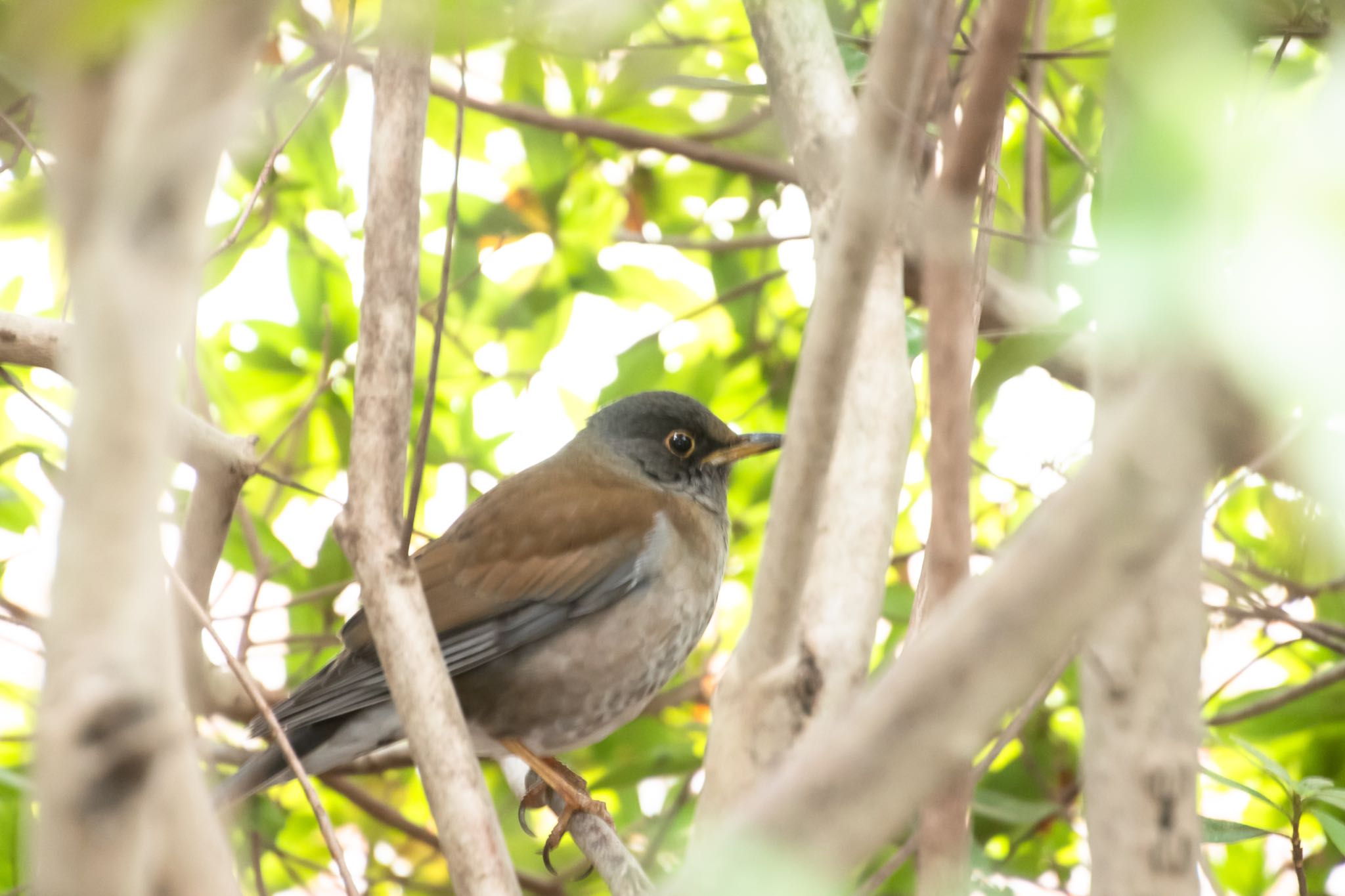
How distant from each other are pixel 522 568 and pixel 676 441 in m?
0.88

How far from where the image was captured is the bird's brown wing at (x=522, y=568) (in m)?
3.54

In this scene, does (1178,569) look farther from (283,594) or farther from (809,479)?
(283,594)

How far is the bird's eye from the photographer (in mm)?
4324

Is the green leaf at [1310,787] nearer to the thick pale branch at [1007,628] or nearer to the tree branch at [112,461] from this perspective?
the thick pale branch at [1007,628]

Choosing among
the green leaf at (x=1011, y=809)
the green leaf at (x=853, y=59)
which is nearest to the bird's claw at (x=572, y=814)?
the green leaf at (x=1011, y=809)

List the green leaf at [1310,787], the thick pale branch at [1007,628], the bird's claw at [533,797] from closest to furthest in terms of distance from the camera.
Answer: the thick pale branch at [1007,628] → the green leaf at [1310,787] → the bird's claw at [533,797]

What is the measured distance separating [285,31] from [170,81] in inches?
117

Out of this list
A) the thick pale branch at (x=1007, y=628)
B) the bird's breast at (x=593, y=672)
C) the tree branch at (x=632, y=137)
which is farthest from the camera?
the tree branch at (x=632, y=137)

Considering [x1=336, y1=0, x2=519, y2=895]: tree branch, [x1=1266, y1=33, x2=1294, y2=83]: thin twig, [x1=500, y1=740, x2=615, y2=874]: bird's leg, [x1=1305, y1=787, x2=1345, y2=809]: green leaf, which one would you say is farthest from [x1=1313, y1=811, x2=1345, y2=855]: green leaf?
[x1=500, y1=740, x2=615, y2=874]: bird's leg

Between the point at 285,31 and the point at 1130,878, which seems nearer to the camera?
the point at 1130,878

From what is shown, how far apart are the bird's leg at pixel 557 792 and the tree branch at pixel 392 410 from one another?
4.38 ft

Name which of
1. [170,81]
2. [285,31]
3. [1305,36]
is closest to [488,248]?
[285,31]

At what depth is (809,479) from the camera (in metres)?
1.57

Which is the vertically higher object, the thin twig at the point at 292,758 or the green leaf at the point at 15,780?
the green leaf at the point at 15,780
